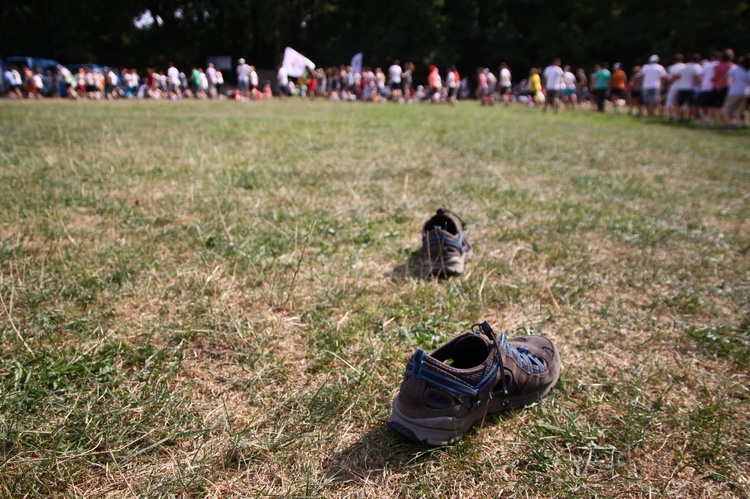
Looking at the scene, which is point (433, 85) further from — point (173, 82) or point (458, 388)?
point (458, 388)

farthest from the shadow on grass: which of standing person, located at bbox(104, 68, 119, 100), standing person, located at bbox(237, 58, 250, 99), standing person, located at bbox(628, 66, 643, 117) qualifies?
standing person, located at bbox(104, 68, 119, 100)

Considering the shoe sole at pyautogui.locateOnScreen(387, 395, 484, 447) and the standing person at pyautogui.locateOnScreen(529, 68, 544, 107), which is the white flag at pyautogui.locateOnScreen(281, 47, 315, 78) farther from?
the shoe sole at pyautogui.locateOnScreen(387, 395, 484, 447)

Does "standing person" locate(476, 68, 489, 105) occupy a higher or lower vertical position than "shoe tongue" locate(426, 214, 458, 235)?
higher

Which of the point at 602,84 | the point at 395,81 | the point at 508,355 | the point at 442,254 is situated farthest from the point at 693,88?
the point at 508,355

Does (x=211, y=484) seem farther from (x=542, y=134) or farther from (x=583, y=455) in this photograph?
(x=542, y=134)

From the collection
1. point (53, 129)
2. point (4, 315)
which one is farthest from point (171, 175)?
point (53, 129)

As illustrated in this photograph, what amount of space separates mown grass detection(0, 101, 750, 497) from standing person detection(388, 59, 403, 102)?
2458 centimetres

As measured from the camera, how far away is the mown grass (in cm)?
159

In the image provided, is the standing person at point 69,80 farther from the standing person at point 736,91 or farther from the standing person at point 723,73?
the standing person at point 736,91

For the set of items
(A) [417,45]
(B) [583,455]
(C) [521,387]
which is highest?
(A) [417,45]

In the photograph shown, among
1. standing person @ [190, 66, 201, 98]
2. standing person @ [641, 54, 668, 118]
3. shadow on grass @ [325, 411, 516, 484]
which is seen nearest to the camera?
shadow on grass @ [325, 411, 516, 484]

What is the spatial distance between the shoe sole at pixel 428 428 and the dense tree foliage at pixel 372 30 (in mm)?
45438

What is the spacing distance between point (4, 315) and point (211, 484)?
5.30 feet

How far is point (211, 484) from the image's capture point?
151 centimetres
